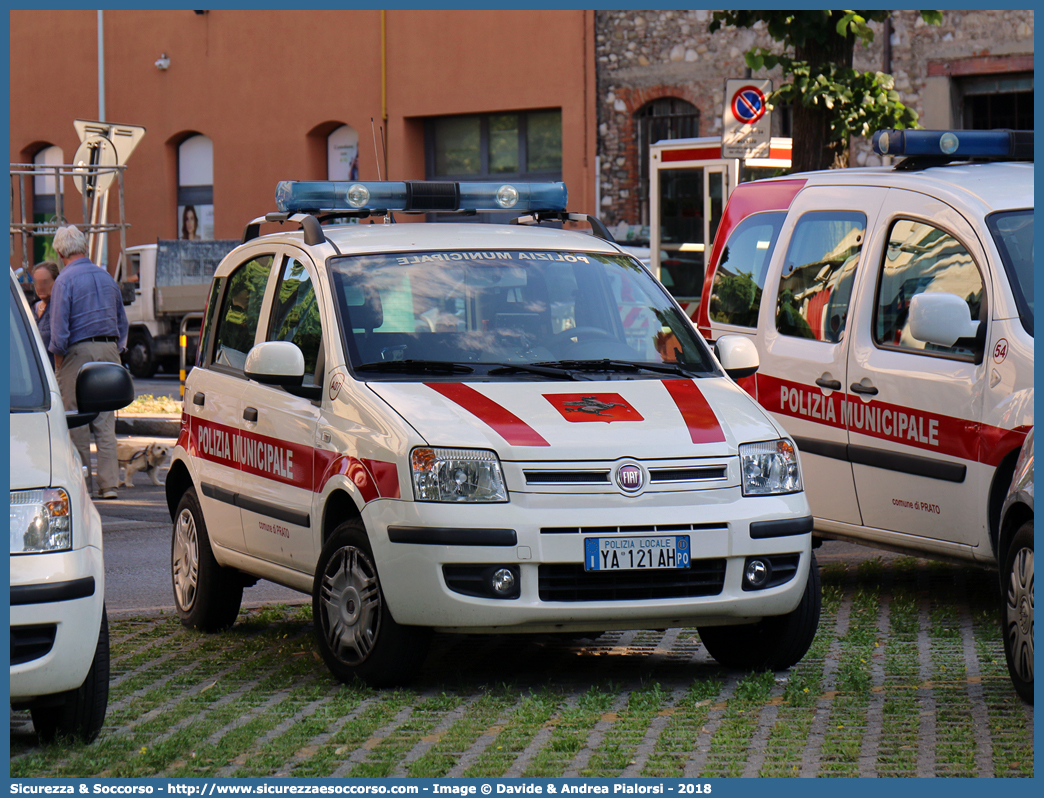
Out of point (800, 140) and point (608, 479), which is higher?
point (800, 140)

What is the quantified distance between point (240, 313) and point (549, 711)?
2.81 m

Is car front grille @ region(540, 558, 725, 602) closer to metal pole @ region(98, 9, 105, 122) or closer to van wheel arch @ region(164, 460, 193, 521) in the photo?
van wheel arch @ region(164, 460, 193, 521)

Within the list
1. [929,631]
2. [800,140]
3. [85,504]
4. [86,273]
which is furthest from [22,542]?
[800,140]

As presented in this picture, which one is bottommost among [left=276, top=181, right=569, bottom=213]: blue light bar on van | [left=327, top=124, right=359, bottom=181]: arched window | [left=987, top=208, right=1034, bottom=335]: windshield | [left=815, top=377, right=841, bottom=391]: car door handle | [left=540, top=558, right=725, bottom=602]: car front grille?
[left=540, top=558, right=725, bottom=602]: car front grille

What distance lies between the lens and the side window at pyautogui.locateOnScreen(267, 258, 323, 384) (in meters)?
6.88

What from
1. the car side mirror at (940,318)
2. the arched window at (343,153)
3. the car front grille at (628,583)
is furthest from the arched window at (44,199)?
the car front grille at (628,583)

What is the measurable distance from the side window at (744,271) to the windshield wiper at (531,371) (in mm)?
2654

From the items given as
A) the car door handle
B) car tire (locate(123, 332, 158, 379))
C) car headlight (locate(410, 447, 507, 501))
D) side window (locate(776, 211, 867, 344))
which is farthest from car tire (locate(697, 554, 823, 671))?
car tire (locate(123, 332, 158, 379))

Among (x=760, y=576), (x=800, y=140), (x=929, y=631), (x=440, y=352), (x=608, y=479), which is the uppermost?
(x=800, y=140)

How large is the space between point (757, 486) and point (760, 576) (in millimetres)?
332

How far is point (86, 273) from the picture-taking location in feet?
41.1

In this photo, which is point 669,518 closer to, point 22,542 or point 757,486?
point 757,486

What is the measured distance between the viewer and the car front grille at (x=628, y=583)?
5.98m

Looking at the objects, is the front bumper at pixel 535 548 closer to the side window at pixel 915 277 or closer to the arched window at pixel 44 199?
the side window at pixel 915 277
